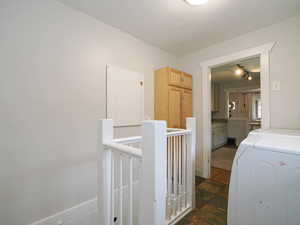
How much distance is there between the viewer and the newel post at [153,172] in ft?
2.00

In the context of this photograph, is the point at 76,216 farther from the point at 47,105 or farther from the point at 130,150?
the point at 130,150

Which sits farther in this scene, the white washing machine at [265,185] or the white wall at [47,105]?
the white wall at [47,105]

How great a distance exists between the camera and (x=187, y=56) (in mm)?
2801

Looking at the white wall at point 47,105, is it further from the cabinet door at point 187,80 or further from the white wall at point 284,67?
the white wall at point 284,67

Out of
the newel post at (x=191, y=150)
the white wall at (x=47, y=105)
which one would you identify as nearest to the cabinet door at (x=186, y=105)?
the newel post at (x=191, y=150)

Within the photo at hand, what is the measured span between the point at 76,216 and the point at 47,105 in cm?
130

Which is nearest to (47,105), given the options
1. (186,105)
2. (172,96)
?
(172,96)

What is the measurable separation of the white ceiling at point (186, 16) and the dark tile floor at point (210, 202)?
2411mm

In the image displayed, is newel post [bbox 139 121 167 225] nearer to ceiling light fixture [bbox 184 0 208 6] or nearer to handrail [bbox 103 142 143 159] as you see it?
handrail [bbox 103 142 143 159]

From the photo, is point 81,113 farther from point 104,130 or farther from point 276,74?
point 276,74

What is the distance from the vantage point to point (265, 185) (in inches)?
32.5

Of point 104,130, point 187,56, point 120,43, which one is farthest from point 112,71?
point 187,56

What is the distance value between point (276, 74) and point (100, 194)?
249 cm

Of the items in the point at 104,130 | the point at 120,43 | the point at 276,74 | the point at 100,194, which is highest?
the point at 120,43
